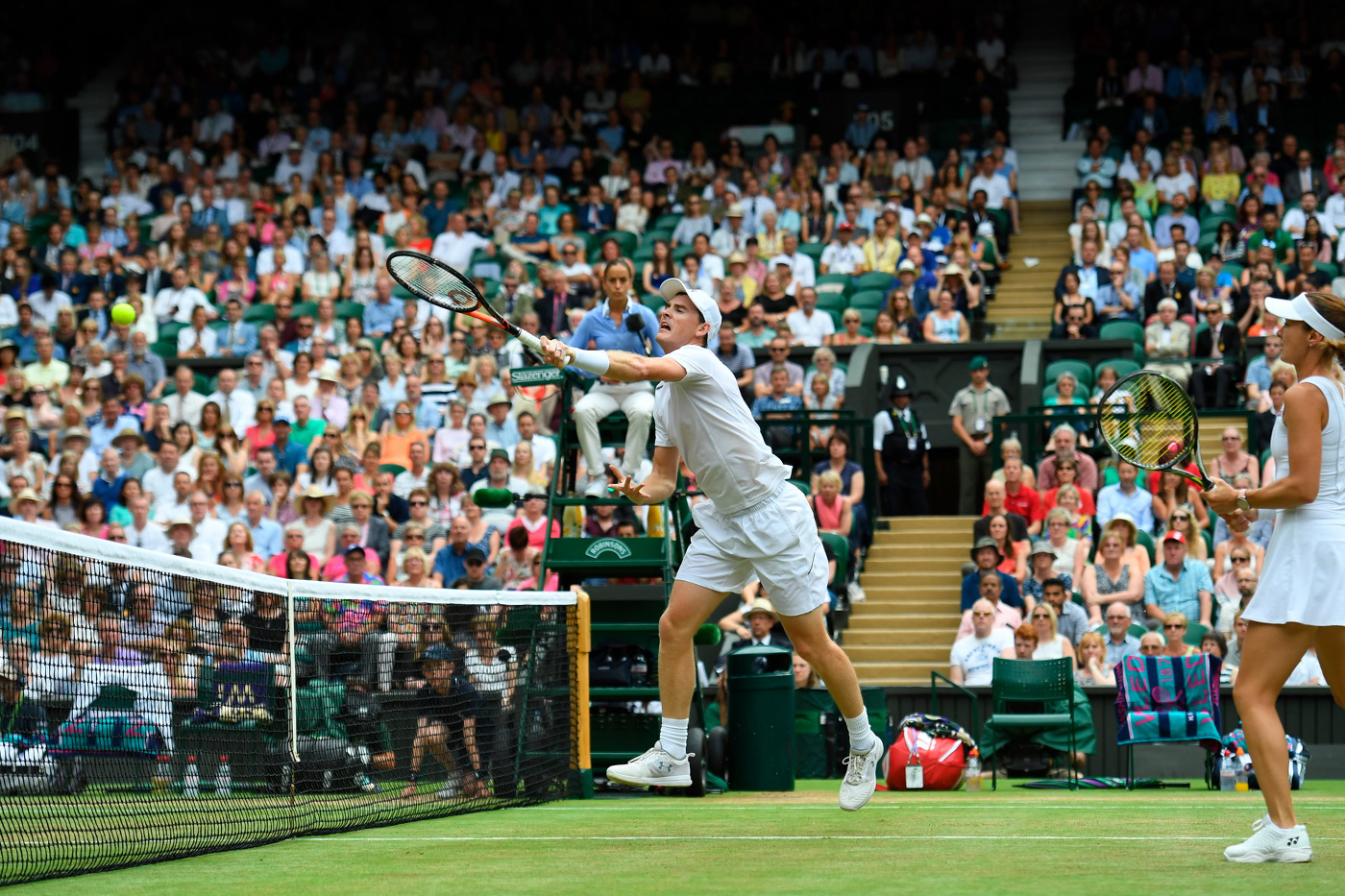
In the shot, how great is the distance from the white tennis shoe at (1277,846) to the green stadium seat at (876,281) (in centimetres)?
1386

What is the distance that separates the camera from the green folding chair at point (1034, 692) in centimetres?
1229

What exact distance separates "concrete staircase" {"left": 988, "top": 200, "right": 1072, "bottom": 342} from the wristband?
13.0 m

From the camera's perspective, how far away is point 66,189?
2484cm

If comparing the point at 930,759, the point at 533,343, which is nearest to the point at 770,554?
the point at 533,343

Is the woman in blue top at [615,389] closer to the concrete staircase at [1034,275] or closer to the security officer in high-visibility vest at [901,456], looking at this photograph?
the security officer in high-visibility vest at [901,456]

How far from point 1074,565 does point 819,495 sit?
7.92 feet

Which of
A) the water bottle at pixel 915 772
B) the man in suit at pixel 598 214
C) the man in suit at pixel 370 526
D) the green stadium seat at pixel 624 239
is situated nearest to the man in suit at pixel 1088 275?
the green stadium seat at pixel 624 239

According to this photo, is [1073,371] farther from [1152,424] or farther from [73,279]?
[73,279]

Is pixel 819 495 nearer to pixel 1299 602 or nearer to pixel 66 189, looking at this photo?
pixel 1299 602

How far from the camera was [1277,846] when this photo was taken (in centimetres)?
590

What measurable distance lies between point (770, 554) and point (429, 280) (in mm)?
2218

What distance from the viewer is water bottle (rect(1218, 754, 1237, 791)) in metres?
11.5

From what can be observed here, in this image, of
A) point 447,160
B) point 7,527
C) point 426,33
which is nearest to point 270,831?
point 7,527

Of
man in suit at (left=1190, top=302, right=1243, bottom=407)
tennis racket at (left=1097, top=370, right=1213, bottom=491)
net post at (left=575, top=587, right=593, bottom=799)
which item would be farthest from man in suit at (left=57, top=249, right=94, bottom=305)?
tennis racket at (left=1097, top=370, right=1213, bottom=491)
